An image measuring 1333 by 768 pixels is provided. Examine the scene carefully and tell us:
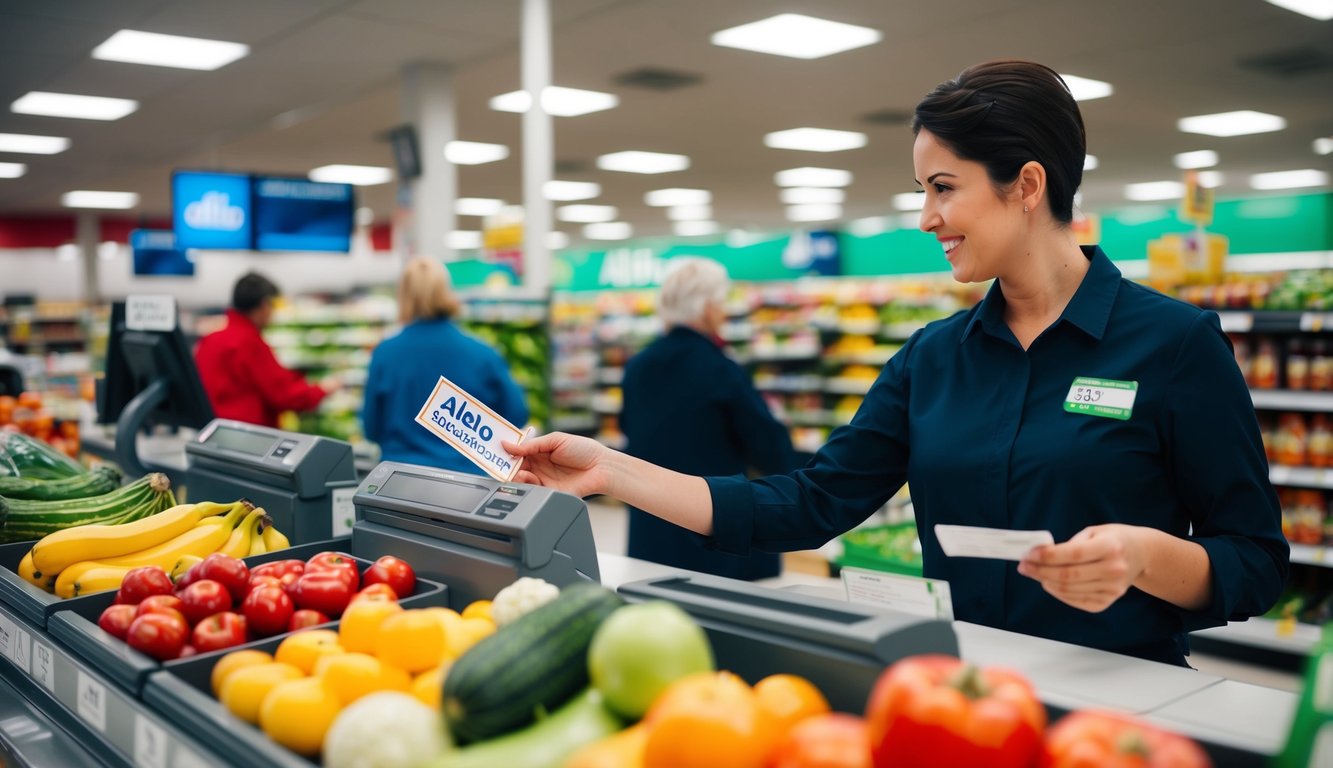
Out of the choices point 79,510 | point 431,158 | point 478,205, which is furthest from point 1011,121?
point 478,205

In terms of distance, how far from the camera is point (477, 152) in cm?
1145

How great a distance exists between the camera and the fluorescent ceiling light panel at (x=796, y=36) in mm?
6504

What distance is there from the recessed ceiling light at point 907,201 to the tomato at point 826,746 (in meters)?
14.9

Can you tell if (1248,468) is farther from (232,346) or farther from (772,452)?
(232,346)

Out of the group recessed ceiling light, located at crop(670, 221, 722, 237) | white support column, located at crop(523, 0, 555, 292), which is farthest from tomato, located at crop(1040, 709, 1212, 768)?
recessed ceiling light, located at crop(670, 221, 722, 237)

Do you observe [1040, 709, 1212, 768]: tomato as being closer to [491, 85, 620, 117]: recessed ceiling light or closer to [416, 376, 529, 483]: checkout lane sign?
[416, 376, 529, 483]: checkout lane sign

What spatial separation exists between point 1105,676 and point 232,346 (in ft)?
15.2

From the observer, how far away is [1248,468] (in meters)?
1.43

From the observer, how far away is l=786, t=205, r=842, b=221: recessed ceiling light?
16875 millimetres

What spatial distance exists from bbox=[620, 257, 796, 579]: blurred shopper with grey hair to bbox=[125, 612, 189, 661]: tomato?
226 centimetres

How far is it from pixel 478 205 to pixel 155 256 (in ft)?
16.9

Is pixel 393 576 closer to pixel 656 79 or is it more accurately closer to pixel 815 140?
pixel 656 79

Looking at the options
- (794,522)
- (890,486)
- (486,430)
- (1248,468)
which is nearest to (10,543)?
(486,430)

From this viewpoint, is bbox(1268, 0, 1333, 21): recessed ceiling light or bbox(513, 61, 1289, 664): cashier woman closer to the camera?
bbox(513, 61, 1289, 664): cashier woman
